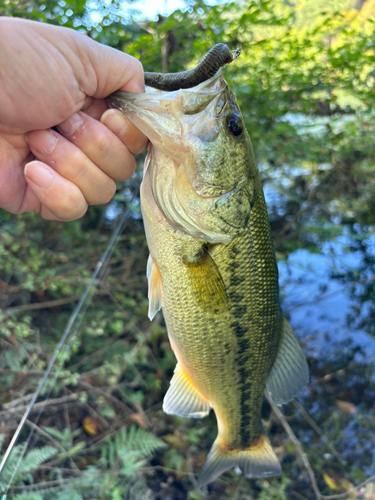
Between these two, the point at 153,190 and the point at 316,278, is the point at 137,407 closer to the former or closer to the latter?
the point at 153,190

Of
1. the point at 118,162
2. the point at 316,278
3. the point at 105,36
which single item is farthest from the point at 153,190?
the point at 316,278

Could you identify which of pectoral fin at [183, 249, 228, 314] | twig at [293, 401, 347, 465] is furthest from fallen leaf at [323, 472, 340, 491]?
pectoral fin at [183, 249, 228, 314]

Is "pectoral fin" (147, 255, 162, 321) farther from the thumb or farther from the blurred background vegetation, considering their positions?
the blurred background vegetation

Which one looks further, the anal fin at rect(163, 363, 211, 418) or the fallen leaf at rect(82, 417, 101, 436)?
the fallen leaf at rect(82, 417, 101, 436)

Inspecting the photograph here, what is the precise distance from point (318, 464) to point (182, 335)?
273 cm

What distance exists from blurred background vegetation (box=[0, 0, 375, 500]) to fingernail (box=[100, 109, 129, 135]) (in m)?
1.31

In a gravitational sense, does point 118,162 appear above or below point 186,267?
above

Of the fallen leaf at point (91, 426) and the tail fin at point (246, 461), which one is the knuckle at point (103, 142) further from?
the fallen leaf at point (91, 426)

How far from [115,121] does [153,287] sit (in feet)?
2.29

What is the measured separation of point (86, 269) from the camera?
3348 millimetres

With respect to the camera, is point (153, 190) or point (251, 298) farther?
point (251, 298)

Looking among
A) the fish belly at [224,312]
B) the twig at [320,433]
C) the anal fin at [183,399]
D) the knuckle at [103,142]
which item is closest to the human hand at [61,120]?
the knuckle at [103,142]

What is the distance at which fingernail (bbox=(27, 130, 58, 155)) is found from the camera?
1.30 metres

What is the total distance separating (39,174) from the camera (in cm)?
130
